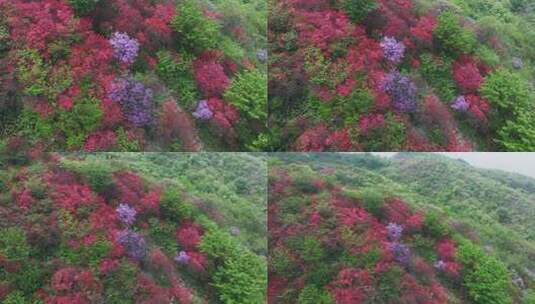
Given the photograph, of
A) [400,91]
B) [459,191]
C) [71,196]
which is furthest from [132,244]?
[459,191]

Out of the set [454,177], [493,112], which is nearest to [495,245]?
[454,177]

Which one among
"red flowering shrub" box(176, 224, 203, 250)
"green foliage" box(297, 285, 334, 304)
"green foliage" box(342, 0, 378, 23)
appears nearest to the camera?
"green foliage" box(297, 285, 334, 304)

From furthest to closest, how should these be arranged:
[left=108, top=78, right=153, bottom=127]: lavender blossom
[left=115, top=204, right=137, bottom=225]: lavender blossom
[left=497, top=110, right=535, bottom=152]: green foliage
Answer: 1. [left=497, top=110, right=535, bottom=152]: green foliage
2. [left=115, top=204, right=137, bottom=225]: lavender blossom
3. [left=108, top=78, right=153, bottom=127]: lavender blossom

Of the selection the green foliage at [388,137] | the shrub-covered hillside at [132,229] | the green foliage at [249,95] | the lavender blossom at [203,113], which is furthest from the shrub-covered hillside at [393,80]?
the shrub-covered hillside at [132,229]

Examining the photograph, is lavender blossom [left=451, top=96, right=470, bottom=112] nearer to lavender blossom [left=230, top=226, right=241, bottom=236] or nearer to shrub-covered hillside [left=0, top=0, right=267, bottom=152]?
shrub-covered hillside [left=0, top=0, right=267, bottom=152]

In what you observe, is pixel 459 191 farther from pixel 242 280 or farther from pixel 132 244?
pixel 132 244

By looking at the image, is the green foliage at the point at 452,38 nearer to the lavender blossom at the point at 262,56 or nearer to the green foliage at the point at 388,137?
the green foliage at the point at 388,137

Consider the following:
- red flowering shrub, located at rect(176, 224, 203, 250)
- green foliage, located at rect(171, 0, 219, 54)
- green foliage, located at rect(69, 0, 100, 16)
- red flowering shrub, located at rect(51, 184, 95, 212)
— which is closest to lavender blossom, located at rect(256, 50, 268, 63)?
green foliage, located at rect(171, 0, 219, 54)
